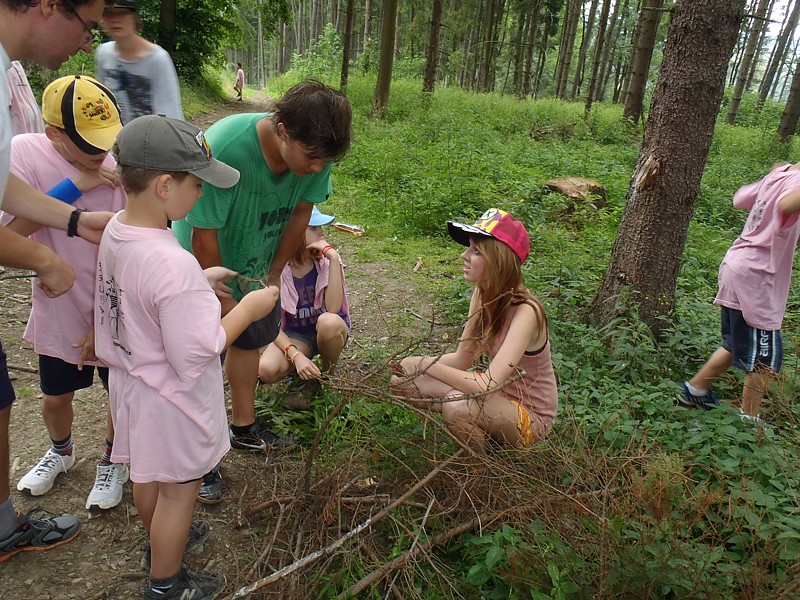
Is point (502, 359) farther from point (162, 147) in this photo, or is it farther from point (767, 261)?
point (767, 261)

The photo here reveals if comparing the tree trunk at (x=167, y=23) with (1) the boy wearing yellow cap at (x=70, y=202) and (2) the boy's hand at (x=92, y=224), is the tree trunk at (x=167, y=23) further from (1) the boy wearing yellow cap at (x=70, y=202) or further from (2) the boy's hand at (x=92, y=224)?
(2) the boy's hand at (x=92, y=224)

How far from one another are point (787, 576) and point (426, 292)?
370 cm

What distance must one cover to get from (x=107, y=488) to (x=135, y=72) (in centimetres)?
264

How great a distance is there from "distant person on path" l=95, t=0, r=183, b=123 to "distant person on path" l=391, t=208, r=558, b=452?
233 centimetres

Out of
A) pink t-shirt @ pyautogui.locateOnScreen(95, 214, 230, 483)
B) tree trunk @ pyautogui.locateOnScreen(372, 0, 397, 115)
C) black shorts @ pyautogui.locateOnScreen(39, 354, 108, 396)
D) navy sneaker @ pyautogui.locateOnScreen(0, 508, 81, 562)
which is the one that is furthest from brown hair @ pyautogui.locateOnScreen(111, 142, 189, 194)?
tree trunk @ pyautogui.locateOnScreen(372, 0, 397, 115)

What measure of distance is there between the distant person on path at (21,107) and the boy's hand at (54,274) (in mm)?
1260

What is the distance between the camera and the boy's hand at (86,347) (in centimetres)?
221

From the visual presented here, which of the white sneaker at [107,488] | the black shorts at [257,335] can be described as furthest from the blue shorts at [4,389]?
the black shorts at [257,335]

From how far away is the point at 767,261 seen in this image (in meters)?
3.20

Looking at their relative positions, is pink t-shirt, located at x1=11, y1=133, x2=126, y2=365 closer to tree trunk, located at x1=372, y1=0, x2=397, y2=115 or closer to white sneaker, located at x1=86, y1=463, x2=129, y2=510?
white sneaker, located at x1=86, y1=463, x2=129, y2=510

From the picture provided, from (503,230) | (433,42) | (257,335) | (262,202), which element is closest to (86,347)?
(257,335)

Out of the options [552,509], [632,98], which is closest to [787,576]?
[552,509]

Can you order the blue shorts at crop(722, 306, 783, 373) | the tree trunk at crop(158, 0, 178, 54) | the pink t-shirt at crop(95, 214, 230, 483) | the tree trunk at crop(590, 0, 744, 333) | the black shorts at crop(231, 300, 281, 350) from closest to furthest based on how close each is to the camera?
the pink t-shirt at crop(95, 214, 230, 483)
the black shorts at crop(231, 300, 281, 350)
the blue shorts at crop(722, 306, 783, 373)
the tree trunk at crop(590, 0, 744, 333)
the tree trunk at crop(158, 0, 178, 54)

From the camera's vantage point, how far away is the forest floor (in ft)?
6.89
